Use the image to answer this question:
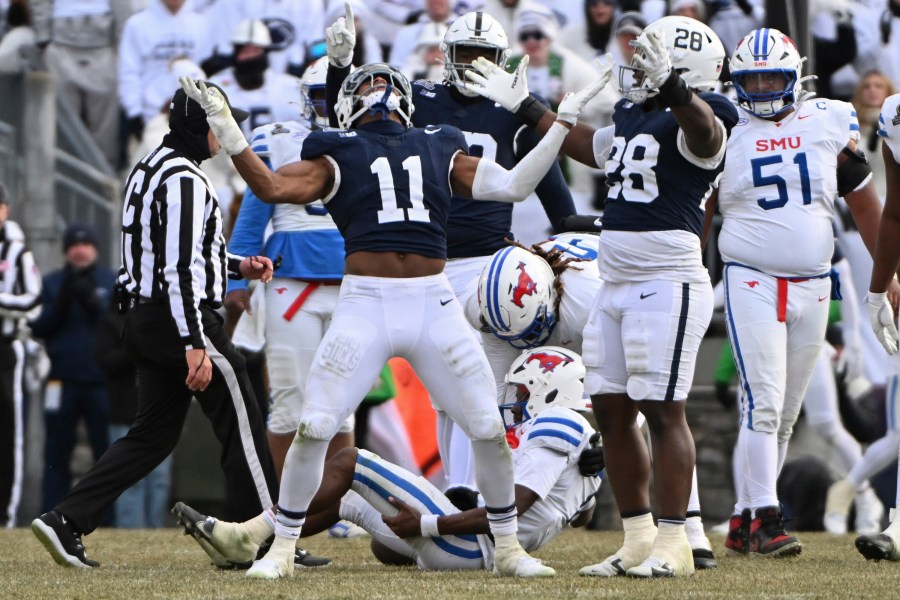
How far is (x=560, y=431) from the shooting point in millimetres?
6207

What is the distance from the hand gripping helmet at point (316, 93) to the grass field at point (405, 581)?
195 centimetres

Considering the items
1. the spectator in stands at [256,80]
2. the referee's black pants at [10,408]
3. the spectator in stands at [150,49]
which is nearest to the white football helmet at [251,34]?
the spectator in stands at [256,80]

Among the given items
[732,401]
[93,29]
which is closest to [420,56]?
[93,29]

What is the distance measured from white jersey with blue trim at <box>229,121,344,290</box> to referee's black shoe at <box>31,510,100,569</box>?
5.76 feet

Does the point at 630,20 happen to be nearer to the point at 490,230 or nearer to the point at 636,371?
the point at 490,230

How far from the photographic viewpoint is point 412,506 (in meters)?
6.17

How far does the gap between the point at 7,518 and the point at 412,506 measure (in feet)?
15.1

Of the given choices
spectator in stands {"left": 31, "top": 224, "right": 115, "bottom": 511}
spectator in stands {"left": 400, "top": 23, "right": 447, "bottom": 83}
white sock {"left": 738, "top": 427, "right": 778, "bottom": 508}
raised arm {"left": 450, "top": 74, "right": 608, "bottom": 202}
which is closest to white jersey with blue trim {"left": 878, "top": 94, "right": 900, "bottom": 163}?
white sock {"left": 738, "top": 427, "right": 778, "bottom": 508}

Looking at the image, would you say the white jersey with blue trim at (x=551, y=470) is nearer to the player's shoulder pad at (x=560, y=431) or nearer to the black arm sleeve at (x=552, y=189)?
the player's shoulder pad at (x=560, y=431)

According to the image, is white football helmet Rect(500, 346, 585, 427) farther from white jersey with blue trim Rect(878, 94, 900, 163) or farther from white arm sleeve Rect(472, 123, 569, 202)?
white jersey with blue trim Rect(878, 94, 900, 163)

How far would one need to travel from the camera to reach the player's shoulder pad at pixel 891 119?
21.8ft

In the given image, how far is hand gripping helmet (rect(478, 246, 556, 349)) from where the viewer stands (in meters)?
6.78

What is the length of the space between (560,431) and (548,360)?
48 cm

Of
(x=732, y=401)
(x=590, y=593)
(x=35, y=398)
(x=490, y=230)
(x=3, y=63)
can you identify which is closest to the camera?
(x=590, y=593)
